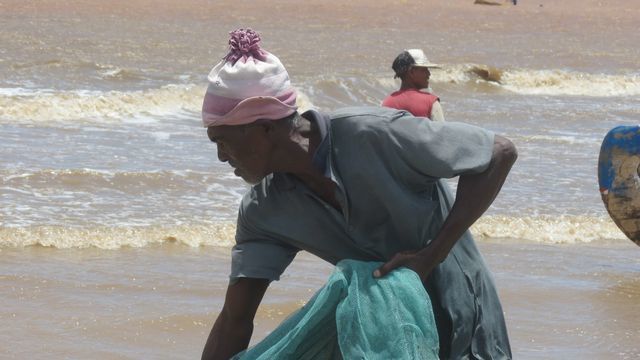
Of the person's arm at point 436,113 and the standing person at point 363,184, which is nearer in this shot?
the standing person at point 363,184

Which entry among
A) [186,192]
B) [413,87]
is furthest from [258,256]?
[186,192]

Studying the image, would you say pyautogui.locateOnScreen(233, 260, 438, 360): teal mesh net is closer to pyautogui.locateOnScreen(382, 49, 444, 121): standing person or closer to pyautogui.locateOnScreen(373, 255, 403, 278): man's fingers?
A: pyautogui.locateOnScreen(373, 255, 403, 278): man's fingers

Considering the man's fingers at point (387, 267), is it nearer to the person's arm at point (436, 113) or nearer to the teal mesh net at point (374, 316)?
the teal mesh net at point (374, 316)

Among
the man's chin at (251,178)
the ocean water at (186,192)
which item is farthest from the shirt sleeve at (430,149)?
the ocean water at (186,192)

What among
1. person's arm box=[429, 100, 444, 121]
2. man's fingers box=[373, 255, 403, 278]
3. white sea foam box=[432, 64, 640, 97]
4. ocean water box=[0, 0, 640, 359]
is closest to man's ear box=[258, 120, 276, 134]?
man's fingers box=[373, 255, 403, 278]

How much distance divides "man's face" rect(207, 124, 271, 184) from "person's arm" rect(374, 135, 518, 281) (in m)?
0.33

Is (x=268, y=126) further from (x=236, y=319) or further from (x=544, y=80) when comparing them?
(x=544, y=80)

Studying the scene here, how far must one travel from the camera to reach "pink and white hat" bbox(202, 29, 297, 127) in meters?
2.58

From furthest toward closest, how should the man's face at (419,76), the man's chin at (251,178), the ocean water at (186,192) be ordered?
1. the man's face at (419,76)
2. the ocean water at (186,192)
3. the man's chin at (251,178)

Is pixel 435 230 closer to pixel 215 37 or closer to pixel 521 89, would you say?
pixel 521 89

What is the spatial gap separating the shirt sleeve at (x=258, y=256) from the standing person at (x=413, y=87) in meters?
4.62

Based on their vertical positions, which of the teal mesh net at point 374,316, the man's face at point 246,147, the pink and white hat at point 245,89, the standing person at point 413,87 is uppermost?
the pink and white hat at point 245,89

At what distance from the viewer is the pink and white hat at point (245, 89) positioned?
8.45ft

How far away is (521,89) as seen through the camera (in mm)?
21750
